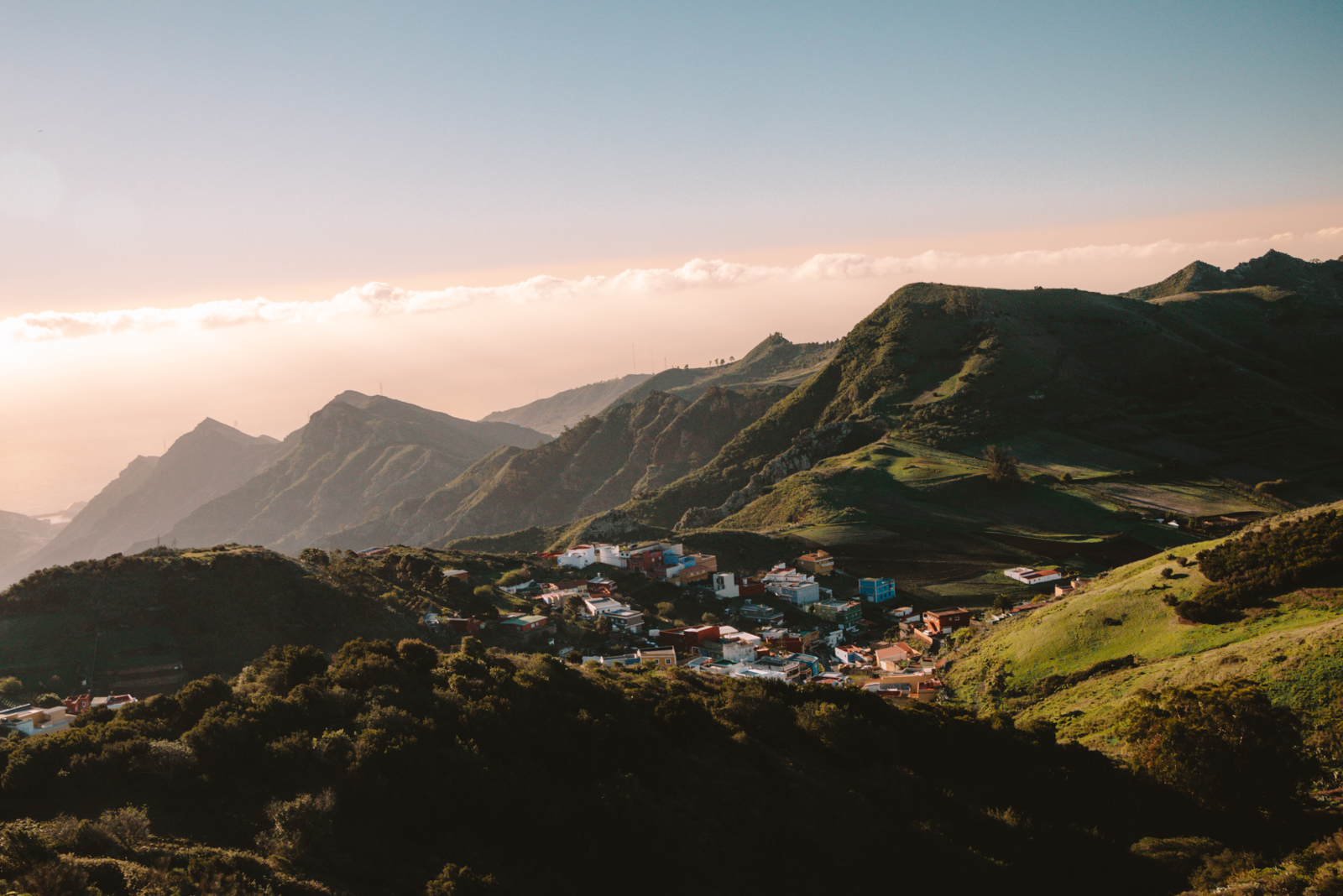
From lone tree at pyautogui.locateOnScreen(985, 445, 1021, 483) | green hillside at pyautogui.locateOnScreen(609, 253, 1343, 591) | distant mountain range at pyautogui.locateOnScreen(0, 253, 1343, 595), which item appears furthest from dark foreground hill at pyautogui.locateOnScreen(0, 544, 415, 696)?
lone tree at pyautogui.locateOnScreen(985, 445, 1021, 483)

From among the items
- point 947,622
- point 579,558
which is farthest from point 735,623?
point 579,558

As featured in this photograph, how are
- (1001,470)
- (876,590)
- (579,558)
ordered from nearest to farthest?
(876,590) < (579,558) < (1001,470)

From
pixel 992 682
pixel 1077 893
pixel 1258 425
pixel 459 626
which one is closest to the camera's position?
pixel 1077 893

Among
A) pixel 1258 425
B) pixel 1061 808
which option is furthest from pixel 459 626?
pixel 1258 425

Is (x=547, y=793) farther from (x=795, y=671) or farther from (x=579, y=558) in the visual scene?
(x=579, y=558)

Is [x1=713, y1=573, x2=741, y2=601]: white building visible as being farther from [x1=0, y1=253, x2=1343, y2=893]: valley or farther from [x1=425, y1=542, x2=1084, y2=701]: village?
[x1=0, y1=253, x2=1343, y2=893]: valley

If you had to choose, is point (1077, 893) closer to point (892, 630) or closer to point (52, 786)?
point (52, 786)

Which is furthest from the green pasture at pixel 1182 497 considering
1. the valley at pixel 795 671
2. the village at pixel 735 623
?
the village at pixel 735 623
